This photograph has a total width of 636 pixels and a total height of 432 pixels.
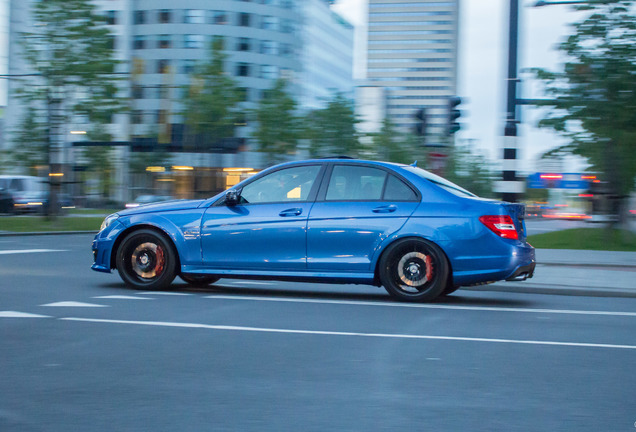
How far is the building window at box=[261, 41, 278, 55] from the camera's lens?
78.7 metres

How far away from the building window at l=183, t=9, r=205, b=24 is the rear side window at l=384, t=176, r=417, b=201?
70418 mm

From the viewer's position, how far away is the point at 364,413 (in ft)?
13.8

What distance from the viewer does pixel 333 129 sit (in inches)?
2015

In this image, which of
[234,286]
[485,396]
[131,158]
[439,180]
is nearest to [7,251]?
[234,286]

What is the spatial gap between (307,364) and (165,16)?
74965 millimetres

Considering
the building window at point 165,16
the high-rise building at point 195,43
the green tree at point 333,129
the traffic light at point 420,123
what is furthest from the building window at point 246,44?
the traffic light at point 420,123

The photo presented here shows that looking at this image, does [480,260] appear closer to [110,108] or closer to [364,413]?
[364,413]

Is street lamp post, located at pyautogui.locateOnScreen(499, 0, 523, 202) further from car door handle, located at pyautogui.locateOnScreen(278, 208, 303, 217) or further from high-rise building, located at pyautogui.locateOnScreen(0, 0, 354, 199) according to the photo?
high-rise building, located at pyautogui.locateOnScreen(0, 0, 354, 199)

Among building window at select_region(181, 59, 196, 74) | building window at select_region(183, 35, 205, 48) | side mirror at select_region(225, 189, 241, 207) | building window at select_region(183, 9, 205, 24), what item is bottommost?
side mirror at select_region(225, 189, 241, 207)

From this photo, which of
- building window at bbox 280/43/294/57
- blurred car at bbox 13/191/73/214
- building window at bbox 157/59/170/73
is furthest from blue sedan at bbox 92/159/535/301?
building window at bbox 280/43/294/57

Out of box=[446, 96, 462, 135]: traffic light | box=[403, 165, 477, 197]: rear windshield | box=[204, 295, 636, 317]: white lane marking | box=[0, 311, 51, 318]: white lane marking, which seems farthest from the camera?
box=[446, 96, 462, 135]: traffic light

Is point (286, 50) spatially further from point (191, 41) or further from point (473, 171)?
point (473, 171)

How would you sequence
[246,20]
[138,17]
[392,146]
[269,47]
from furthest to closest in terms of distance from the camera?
[269,47]
[246,20]
[138,17]
[392,146]

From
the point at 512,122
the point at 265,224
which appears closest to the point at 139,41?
the point at 512,122
